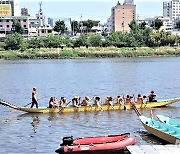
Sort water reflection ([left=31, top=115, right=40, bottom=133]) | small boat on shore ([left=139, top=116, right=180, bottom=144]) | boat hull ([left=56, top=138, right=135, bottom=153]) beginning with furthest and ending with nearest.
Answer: water reflection ([left=31, top=115, right=40, bottom=133]) < small boat on shore ([left=139, top=116, right=180, bottom=144]) < boat hull ([left=56, top=138, right=135, bottom=153])

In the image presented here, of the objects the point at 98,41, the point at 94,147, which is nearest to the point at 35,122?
the point at 94,147

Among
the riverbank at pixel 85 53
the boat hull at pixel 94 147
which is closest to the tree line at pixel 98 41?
the riverbank at pixel 85 53

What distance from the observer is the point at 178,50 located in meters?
137

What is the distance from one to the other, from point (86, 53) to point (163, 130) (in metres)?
106

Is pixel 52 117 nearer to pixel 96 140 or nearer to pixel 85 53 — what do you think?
pixel 96 140

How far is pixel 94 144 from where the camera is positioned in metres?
25.2

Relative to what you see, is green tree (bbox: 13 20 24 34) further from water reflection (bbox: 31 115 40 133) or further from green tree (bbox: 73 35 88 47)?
water reflection (bbox: 31 115 40 133)

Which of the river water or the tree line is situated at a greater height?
the tree line

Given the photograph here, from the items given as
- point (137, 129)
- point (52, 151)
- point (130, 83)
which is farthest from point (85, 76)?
point (52, 151)

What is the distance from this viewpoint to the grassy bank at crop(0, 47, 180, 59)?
13250 cm

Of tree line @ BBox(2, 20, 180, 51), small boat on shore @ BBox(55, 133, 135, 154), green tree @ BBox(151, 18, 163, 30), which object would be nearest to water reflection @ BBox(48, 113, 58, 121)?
small boat on shore @ BBox(55, 133, 135, 154)

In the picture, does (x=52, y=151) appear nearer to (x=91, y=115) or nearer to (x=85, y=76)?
(x=91, y=115)

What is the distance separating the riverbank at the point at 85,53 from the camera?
132500mm

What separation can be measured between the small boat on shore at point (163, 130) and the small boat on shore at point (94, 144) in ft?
7.62
